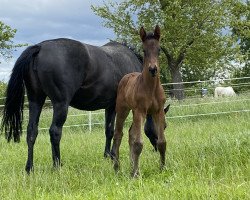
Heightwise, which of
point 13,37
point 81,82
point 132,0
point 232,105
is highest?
point 132,0

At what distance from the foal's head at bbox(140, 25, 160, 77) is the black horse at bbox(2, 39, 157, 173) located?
5.78 ft

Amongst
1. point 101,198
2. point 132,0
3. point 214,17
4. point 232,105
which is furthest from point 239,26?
point 101,198

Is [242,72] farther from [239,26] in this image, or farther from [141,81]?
[141,81]

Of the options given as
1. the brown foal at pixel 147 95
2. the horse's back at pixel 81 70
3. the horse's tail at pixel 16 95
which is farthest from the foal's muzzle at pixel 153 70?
the horse's tail at pixel 16 95

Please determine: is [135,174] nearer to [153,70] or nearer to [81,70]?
[153,70]

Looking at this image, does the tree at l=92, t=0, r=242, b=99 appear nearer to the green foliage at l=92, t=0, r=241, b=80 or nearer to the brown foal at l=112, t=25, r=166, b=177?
the green foliage at l=92, t=0, r=241, b=80

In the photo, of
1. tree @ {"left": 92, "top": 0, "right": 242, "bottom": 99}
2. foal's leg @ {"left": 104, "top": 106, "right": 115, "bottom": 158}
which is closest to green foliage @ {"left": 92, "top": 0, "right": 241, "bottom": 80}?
tree @ {"left": 92, "top": 0, "right": 242, "bottom": 99}

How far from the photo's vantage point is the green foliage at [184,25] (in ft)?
79.0

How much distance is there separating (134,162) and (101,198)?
1.21 m

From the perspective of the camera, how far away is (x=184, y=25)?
23797 millimetres

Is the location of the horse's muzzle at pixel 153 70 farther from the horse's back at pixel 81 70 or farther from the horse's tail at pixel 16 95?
the horse's tail at pixel 16 95

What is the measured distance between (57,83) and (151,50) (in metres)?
1.93

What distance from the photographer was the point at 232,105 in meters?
16.3

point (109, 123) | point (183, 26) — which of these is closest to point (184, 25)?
point (183, 26)
